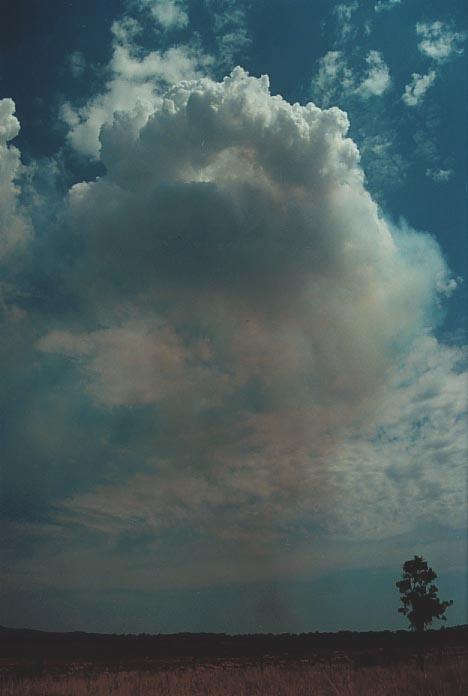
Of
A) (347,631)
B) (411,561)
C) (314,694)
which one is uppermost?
(411,561)

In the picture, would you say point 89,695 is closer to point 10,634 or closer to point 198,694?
point 198,694

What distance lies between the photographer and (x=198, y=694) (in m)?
16.0

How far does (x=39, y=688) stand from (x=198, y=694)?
7487 mm

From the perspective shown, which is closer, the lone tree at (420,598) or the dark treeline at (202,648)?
the lone tree at (420,598)

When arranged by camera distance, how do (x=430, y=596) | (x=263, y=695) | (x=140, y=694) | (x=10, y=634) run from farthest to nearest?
(x=10, y=634) < (x=430, y=596) < (x=140, y=694) < (x=263, y=695)

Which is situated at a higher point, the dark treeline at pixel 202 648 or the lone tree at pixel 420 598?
the lone tree at pixel 420 598

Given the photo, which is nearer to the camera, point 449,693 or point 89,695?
point 449,693

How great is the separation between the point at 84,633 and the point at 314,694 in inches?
5369

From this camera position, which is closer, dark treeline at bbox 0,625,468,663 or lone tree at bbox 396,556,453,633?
lone tree at bbox 396,556,453,633

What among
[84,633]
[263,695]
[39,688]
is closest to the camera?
[263,695]

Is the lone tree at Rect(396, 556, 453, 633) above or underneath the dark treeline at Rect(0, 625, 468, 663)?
above

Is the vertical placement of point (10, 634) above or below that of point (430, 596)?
below

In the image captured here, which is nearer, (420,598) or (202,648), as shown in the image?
(420,598)

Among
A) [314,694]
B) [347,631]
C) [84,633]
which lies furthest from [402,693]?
[347,631]
